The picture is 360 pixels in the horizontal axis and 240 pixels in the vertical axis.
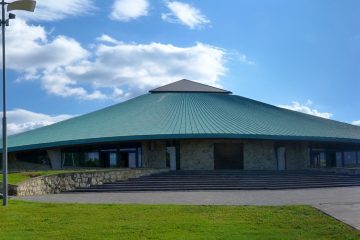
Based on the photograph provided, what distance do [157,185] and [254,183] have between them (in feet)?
14.2

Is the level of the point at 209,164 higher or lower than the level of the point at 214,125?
lower

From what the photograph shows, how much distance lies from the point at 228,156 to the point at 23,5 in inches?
795

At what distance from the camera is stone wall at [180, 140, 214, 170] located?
99.3 ft

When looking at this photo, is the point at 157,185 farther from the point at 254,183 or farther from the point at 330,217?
the point at 330,217

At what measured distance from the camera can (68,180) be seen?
20625mm

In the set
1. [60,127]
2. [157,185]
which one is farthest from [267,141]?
[60,127]

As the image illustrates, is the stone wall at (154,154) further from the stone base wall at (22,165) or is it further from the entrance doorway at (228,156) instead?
the stone base wall at (22,165)

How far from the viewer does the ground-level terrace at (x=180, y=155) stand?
30453 millimetres

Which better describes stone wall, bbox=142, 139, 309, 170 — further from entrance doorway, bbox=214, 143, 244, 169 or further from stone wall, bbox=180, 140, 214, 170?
entrance doorway, bbox=214, 143, 244, 169

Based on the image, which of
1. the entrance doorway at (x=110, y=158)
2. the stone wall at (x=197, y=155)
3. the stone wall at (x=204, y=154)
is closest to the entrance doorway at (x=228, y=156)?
the stone wall at (x=204, y=154)

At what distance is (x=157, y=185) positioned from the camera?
2172 cm

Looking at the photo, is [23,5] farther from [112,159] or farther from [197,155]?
[112,159]

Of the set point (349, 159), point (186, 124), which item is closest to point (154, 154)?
point (186, 124)

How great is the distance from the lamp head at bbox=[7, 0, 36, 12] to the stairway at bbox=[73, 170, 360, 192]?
936cm
